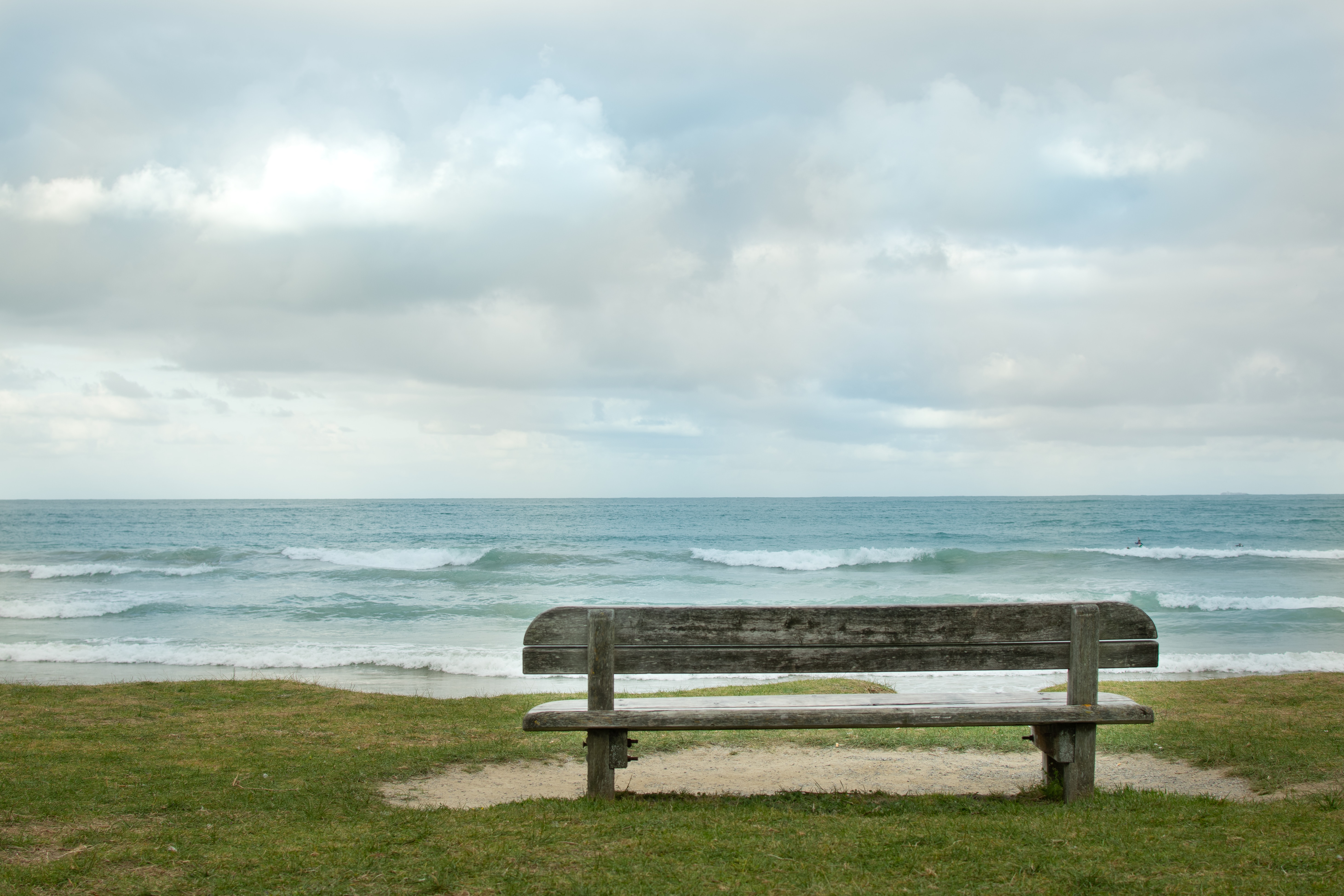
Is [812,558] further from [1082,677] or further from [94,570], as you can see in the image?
[1082,677]

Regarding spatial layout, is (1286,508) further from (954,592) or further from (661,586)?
(661,586)

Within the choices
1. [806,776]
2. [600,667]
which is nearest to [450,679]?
[806,776]

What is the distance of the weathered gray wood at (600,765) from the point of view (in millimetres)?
4645

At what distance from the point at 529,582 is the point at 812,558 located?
13.5 meters

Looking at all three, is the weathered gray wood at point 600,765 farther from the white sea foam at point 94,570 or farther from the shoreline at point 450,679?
the white sea foam at point 94,570

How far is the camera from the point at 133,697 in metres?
9.16

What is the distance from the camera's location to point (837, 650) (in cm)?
449

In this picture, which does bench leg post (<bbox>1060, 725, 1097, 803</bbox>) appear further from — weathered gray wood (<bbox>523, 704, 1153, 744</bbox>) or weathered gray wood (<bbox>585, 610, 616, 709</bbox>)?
weathered gray wood (<bbox>585, 610, 616, 709</bbox>)

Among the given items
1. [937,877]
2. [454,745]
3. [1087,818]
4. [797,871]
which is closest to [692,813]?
[797,871]

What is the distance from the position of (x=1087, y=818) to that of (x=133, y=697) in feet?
30.0

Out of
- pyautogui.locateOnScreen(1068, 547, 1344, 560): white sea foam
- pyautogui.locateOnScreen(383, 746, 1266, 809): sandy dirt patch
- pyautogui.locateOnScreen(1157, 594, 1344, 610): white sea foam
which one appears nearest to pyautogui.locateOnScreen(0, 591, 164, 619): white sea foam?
pyautogui.locateOnScreen(383, 746, 1266, 809): sandy dirt patch

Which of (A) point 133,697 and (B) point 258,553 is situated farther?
(B) point 258,553

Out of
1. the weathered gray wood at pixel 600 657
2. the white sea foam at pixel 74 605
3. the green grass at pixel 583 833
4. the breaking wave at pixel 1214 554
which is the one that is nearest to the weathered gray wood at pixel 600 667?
the weathered gray wood at pixel 600 657

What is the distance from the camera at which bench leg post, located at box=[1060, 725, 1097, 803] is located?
4652 millimetres
